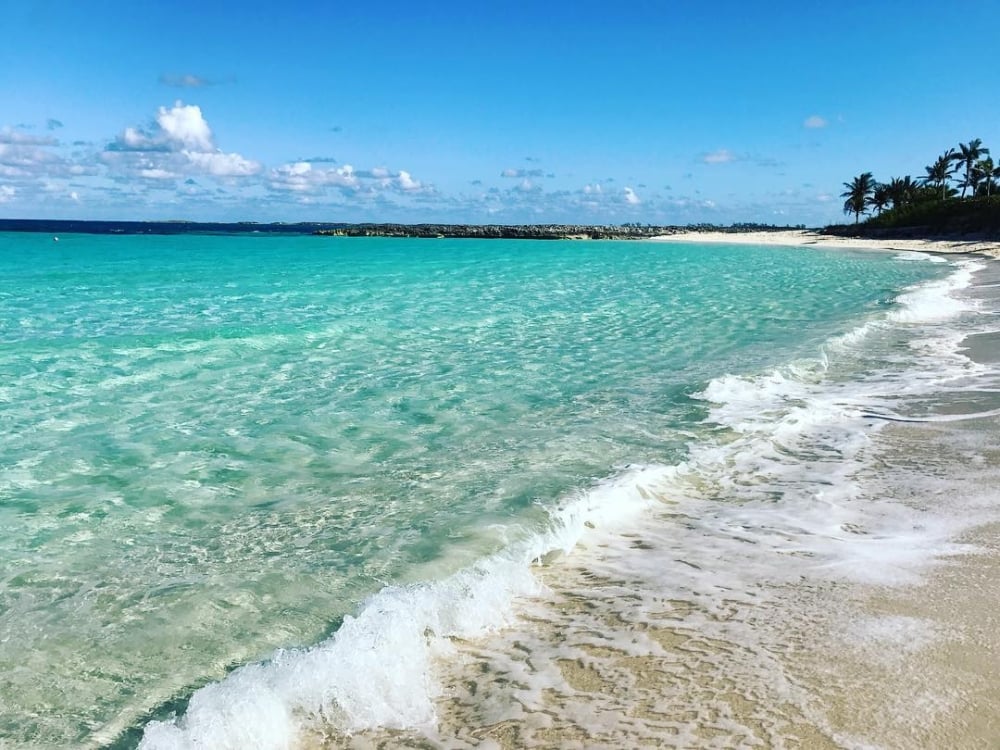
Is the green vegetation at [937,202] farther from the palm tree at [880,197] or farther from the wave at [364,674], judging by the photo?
the wave at [364,674]

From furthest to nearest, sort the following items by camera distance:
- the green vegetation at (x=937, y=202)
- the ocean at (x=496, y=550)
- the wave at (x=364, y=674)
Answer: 1. the green vegetation at (x=937, y=202)
2. the ocean at (x=496, y=550)
3. the wave at (x=364, y=674)

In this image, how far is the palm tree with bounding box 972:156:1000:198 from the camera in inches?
3260

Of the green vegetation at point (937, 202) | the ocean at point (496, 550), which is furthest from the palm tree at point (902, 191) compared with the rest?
the ocean at point (496, 550)

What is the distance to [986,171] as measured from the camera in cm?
8375

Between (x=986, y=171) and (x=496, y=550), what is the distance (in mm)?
100661

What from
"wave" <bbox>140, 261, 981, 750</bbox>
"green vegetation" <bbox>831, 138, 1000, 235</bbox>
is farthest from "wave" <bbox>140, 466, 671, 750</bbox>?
"green vegetation" <bbox>831, 138, 1000, 235</bbox>

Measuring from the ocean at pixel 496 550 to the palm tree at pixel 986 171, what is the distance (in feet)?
286

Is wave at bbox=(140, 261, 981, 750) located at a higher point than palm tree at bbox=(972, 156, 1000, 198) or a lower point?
lower

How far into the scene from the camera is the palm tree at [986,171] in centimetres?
8281

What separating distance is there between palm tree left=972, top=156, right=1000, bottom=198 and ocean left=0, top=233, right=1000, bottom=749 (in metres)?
87.2

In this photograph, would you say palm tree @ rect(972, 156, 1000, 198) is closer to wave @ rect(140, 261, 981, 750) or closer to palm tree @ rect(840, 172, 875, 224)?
palm tree @ rect(840, 172, 875, 224)

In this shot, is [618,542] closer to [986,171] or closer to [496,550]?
[496,550]

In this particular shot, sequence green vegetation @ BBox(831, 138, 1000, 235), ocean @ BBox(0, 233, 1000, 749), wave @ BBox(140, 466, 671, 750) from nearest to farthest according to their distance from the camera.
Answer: wave @ BBox(140, 466, 671, 750)
ocean @ BBox(0, 233, 1000, 749)
green vegetation @ BBox(831, 138, 1000, 235)

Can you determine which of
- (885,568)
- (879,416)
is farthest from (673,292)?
(885,568)
